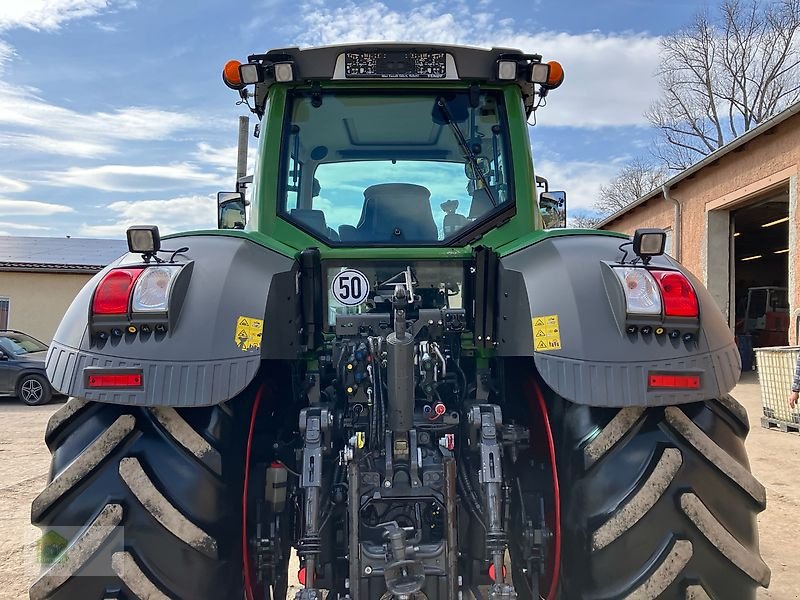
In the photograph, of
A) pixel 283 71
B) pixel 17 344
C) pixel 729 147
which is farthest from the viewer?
pixel 17 344

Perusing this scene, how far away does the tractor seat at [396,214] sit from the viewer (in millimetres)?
2889

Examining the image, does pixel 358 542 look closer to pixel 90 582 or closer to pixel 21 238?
pixel 90 582

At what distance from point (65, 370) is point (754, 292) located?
23.2m

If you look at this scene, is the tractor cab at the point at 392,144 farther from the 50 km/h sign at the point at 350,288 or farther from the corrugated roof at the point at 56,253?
the corrugated roof at the point at 56,253

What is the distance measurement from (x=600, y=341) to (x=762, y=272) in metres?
27.2

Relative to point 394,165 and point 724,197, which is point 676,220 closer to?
Result: point 724,197

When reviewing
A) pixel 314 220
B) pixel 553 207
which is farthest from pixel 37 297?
pixel 314 220

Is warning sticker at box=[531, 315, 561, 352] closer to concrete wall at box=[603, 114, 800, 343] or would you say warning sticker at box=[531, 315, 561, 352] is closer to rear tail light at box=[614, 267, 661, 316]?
rear tail light at box=[614, 267, 661, 316]

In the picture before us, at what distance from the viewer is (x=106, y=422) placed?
6.75ft

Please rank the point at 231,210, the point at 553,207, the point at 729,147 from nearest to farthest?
the point at 231,210 < the point at 553,207 < the point at 729,147

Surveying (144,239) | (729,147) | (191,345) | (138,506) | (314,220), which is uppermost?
(729,147)

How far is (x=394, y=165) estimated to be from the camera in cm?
311

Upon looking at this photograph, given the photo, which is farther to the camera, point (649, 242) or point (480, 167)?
point (480, 167)

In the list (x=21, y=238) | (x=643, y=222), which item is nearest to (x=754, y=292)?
(x=643, y=222)
